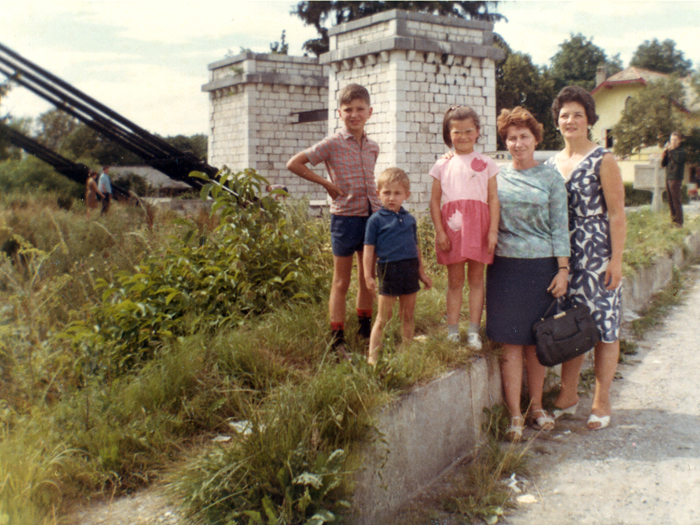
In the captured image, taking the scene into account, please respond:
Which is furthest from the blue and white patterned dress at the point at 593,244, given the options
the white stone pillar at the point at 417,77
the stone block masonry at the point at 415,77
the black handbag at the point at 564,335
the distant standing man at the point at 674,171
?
the white stone pillar at the point at 417,77

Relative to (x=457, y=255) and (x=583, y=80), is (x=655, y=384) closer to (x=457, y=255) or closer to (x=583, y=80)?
(x=457, y=255)

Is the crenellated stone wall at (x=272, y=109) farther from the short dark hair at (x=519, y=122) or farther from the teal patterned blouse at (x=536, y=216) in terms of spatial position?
the teal patterned blouse at (x=536, y=216)

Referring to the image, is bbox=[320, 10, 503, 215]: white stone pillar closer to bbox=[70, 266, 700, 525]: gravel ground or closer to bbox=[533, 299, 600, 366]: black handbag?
bbox=[70, 266, 700, 525]: gravel ground

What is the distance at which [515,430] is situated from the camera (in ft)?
11.3

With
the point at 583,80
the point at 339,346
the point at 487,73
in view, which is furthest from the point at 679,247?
the point at 583,80

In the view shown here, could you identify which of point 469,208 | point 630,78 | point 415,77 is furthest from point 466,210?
point 630,78

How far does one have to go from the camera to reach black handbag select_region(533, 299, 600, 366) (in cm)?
334

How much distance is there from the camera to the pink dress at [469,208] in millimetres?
3508

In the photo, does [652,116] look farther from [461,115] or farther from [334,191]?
[334,191]

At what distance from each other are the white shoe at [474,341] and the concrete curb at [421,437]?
9 centimetres

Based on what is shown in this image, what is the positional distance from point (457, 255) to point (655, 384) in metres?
2.05

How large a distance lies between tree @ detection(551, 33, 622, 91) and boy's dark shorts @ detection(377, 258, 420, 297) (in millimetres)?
56149

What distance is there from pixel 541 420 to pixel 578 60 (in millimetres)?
58737

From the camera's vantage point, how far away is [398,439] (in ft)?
9.26
